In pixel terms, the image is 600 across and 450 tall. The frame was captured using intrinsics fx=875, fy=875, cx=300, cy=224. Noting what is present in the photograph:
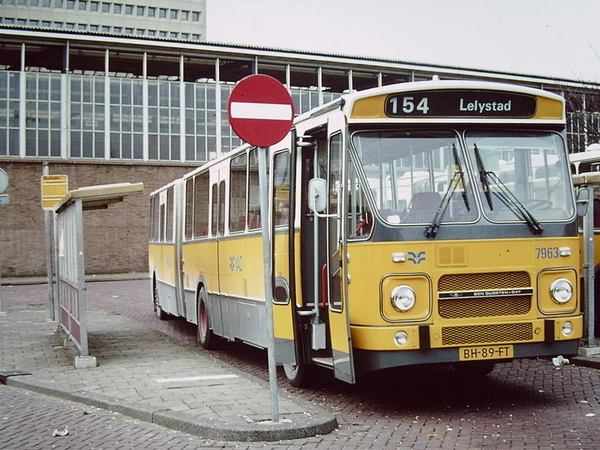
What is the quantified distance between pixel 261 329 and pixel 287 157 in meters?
2.24

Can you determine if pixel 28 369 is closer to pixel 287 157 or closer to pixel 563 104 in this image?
pixel 287 157

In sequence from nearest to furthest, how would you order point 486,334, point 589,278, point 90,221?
point 486,334 → point 589,278 → point 90,221

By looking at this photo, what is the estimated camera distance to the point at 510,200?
8.34 m

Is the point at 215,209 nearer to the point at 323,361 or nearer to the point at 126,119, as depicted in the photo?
the point at 323,361

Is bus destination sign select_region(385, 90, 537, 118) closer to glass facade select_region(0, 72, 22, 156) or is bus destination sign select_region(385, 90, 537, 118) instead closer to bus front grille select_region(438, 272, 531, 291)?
bus front grille select_region(438, 272, 531, 291)

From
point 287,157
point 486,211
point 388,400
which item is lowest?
point 388,400

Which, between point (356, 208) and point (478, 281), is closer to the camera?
point (478, 281)

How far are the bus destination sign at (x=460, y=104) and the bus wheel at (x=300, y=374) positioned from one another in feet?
9.88

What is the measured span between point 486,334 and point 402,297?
868mm

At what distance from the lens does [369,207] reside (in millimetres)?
8102

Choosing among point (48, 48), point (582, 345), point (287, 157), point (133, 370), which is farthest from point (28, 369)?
point (48, 48)

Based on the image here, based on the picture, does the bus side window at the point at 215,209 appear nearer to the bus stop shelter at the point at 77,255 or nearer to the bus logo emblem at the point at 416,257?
the bus stop shelter at the point at 77,255

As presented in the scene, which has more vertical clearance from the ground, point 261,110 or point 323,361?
point 261,110

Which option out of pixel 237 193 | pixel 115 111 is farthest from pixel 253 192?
pixel 115 111
